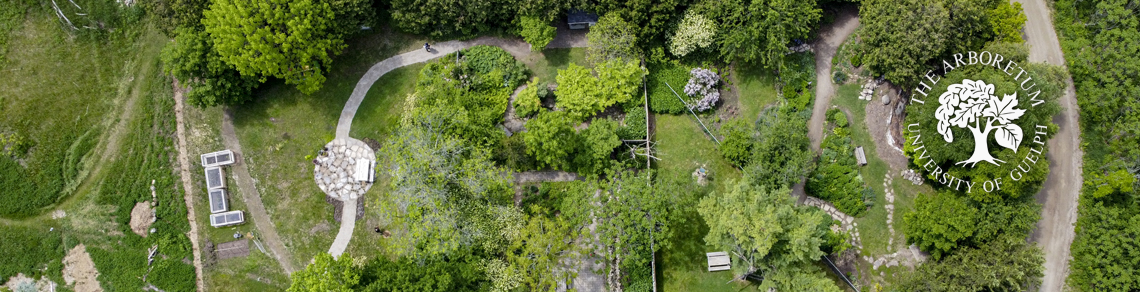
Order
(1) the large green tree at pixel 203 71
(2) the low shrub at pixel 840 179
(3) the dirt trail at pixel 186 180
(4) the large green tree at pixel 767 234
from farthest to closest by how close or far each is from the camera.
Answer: (3) the dirt trail at pixel 186 180
(2) the low shrub at pixel 840 179
(1) the large green tree at pixel 203 71
(4) the large green tree at pixel 767 234

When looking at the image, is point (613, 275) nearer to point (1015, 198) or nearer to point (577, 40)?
point (577, 40)

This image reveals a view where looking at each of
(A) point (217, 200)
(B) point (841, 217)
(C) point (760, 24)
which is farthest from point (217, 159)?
(B) point (841, 217)

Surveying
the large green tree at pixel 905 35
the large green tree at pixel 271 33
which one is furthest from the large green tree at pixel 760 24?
the large green tree at pixel 271 33

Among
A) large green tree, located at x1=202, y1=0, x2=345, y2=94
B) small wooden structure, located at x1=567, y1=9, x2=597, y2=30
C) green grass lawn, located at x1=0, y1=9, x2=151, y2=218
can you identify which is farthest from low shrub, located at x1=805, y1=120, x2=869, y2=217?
green grass lawn, located at x1=0, y1=9, x2=151, y2=218

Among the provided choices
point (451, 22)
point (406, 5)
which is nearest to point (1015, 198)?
point (451, 22)

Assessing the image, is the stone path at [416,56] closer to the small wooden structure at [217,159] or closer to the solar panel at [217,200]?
the small wooden structure at [217,159]

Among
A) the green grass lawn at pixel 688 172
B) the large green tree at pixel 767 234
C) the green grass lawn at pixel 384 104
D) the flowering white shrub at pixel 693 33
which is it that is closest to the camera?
the large green tree at pixel 767 234
